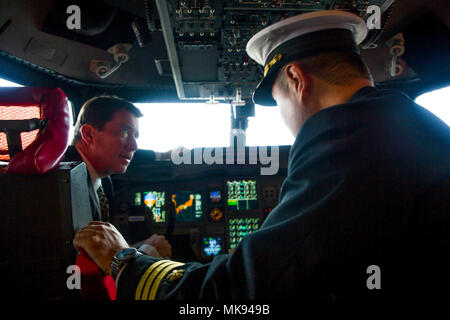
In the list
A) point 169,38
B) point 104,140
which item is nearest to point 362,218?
point 169,38

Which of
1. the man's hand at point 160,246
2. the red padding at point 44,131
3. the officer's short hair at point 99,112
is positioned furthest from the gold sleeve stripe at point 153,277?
the officer's short hair at point 99,112

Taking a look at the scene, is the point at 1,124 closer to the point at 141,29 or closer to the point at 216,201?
the point at 141,29

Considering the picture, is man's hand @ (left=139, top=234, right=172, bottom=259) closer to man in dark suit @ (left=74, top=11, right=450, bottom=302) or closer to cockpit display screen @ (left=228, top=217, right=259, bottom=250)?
man in dark suit @ (left=74, top=11, right=450, bottom=302)

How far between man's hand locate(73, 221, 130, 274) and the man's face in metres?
0.87

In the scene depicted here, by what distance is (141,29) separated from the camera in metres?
1.99

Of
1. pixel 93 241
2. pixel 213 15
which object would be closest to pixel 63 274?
pixel 93 241

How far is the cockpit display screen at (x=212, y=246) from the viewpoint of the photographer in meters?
2.36

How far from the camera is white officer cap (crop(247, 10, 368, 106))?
81 centimetres

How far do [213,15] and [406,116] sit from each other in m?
1.14

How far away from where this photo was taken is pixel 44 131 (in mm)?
810

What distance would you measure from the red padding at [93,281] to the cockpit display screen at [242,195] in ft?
5.40

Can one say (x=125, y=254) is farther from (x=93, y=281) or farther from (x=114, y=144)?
(x=114, y=144)

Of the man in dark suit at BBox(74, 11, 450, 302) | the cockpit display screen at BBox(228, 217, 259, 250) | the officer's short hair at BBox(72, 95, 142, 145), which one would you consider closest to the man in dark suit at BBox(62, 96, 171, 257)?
the officer's short hair at BBox(72, 95, 142, 145)

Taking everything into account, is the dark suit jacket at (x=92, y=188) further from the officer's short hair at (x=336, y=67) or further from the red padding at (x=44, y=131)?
the officer's short hair at (x=336, y=67)
